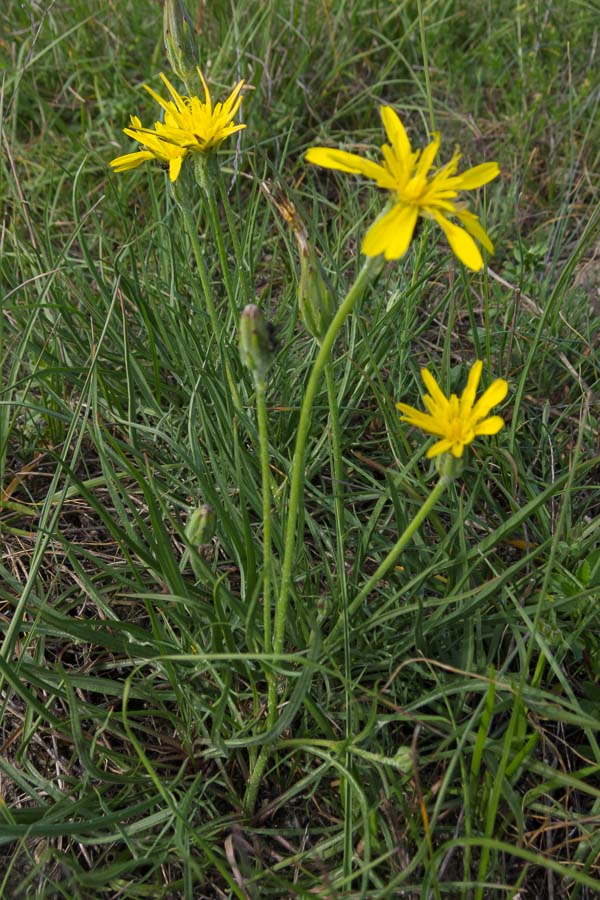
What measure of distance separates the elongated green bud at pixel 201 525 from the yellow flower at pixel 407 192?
0.43 meters

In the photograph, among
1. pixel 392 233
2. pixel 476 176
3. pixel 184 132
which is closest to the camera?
pixel 392 233

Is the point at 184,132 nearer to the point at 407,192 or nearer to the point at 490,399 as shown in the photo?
the point at 407,192

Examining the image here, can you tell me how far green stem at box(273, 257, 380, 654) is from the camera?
869mm

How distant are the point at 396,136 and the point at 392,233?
0.19 metres

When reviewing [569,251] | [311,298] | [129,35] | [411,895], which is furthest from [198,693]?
[129,35]

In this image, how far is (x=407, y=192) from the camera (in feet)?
2.97

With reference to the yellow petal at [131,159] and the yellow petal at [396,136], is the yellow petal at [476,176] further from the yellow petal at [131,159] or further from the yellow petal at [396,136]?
the yellow petal at [131,159]

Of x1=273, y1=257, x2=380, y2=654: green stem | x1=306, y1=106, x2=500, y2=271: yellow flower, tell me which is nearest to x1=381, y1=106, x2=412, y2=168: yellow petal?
x1=306, y1=106, x2=500, y2=271: yellow flower

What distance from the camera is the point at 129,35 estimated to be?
9.47 feet

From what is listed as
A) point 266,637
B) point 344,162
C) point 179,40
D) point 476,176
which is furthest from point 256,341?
point 179,40

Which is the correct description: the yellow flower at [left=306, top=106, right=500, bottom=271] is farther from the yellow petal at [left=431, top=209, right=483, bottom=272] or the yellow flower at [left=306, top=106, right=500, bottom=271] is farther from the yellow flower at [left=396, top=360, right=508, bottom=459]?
the yellow flower at [left=396, top=360, right=508, bottom=459]

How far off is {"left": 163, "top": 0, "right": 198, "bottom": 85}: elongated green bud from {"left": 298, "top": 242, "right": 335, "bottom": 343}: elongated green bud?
2.25 feet

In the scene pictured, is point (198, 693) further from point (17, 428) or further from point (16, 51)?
point (16, 51)

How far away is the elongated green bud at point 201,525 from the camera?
1085 millimetres
